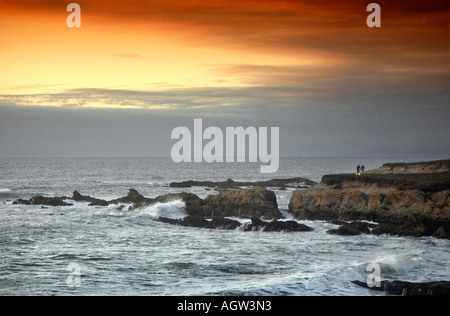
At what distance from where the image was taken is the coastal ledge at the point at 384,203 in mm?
32094

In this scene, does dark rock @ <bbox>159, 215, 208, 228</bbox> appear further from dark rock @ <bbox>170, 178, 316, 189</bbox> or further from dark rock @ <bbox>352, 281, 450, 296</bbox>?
dark rock @ <bbox>170, 178, 316, 189</bbox>

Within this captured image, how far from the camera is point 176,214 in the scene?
42906 millimetres

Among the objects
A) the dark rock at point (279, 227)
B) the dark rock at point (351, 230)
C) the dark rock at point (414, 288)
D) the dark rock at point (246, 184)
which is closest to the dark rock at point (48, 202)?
the dark rock at point (279, 227)

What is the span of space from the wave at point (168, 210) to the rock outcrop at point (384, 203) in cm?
1018

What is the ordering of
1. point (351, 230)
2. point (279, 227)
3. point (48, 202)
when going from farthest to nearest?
point (48, 202) < point (279, 227) < point (351, 230)

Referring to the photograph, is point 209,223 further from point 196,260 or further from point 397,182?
point 397,182

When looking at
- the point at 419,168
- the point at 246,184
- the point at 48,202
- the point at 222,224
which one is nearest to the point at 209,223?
the point at 222,224

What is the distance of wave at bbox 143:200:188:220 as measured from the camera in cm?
4244

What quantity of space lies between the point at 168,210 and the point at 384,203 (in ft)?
62.1

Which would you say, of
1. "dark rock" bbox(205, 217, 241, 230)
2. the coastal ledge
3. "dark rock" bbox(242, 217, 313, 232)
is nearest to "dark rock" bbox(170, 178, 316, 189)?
the coastal ledge

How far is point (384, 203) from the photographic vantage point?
3644 centimetres

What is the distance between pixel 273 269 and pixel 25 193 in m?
57.3

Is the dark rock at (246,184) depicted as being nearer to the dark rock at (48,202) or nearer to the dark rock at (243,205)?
the dark rock at (48,202)

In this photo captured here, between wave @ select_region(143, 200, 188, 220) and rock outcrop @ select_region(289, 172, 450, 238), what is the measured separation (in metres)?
10.2
